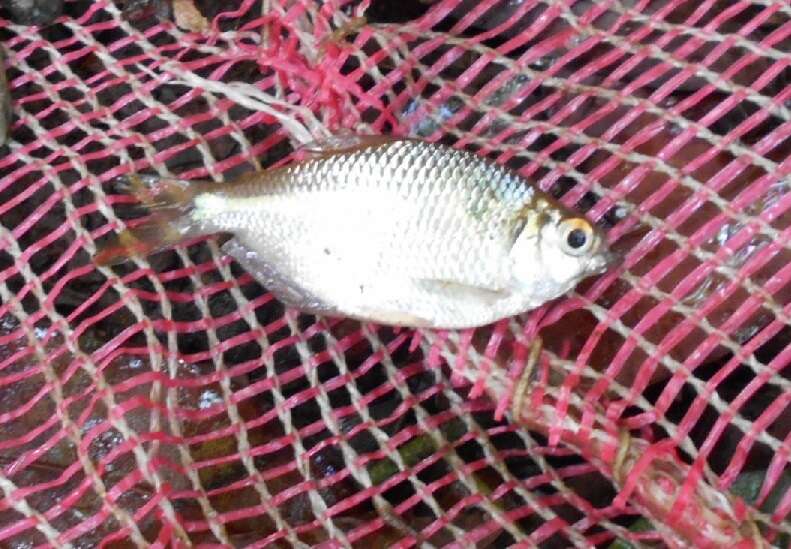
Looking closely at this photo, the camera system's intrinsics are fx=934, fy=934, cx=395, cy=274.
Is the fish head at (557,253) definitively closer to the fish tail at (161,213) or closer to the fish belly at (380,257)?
the fish belly at (380,257)

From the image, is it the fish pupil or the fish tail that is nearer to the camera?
the fish pupil

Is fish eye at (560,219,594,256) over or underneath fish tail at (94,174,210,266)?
over

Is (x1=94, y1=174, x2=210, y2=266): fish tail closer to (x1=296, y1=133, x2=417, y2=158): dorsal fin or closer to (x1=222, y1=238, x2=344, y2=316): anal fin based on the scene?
(x1=222, y1=238, x2=344, y2=316): anal fin

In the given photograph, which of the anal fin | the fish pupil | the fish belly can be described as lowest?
the anal fin

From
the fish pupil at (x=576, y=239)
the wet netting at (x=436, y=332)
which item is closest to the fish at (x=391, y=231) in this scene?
the fish pupil at (x=576, y=239)

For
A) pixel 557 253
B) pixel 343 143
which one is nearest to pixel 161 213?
pixel 343 143

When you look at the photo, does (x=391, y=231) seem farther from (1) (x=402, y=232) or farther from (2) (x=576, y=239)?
(2) (x=576, y=239)

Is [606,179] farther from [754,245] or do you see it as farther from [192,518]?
[192,518]

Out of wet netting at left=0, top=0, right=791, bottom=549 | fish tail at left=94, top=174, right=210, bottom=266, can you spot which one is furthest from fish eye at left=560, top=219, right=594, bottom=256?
fish tail at left=94, top=174, right=210, bottom=266
